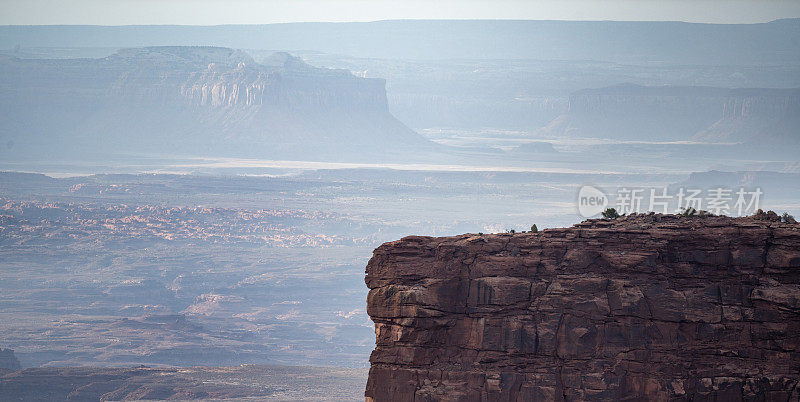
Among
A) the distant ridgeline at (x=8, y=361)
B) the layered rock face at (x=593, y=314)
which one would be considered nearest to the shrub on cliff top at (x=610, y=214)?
the layered rock face at (x=593, y=314)

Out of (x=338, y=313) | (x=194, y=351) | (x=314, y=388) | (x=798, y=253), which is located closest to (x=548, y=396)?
(x=798, y=253)

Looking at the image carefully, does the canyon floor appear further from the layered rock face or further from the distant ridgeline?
the layered rock face

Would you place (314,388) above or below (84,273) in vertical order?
below

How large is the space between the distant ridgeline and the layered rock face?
→ 99797 mm

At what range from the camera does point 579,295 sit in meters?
22.0

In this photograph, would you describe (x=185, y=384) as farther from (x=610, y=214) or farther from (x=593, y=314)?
(x=593, y=314)

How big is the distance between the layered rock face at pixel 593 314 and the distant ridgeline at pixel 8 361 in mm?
99797

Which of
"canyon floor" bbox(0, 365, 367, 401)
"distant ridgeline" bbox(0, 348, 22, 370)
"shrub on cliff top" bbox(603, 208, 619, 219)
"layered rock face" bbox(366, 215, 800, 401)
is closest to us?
"layered rock face" bbox(366, 215, 800, 401)

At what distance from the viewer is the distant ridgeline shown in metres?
113

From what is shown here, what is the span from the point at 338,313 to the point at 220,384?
8259 cm

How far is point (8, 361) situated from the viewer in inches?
4503

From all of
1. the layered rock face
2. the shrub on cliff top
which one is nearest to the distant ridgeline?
the shrub on cliff top

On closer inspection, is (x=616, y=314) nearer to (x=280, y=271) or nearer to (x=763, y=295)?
(x=763, y=295)

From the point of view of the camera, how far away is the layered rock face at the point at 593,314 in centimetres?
2155
